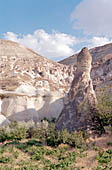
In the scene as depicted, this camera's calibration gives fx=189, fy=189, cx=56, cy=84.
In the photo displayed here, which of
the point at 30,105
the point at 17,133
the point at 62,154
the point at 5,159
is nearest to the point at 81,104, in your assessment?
the point at 62,154

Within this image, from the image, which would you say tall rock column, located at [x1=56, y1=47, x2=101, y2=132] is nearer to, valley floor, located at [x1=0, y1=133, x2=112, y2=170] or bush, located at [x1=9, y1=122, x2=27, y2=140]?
valley floor, located at [x1=0, y1=133, x2=112, y2=170]

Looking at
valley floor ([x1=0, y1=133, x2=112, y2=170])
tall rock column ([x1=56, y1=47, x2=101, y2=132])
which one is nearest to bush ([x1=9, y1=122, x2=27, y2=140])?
tall rock column ([x1=56, y1=47, x2=101, y2=132])

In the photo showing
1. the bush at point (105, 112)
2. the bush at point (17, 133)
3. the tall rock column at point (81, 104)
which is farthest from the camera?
the bush at point (17, 133)

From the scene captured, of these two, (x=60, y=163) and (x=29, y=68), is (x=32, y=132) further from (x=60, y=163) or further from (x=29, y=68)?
(x=29, y=68)

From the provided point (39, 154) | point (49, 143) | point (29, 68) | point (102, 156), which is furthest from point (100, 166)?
point (29, 68)

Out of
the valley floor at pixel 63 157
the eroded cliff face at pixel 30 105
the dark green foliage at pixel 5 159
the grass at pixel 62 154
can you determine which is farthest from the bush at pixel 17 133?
→ the eroded cliff face at pixel 30 105

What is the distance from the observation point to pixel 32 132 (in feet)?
53.9

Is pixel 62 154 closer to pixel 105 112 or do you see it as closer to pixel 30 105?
pixel 105 112

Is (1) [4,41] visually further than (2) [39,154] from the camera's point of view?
Yes

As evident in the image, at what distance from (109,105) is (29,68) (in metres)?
48.9

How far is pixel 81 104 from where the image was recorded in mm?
12234

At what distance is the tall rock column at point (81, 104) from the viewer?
39.2ft

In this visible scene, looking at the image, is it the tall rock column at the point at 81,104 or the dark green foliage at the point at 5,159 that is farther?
the tall rock column at the point at 81,104

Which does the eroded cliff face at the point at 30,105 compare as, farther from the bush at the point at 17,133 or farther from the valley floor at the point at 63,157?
the valley floor at the point at 63,157
